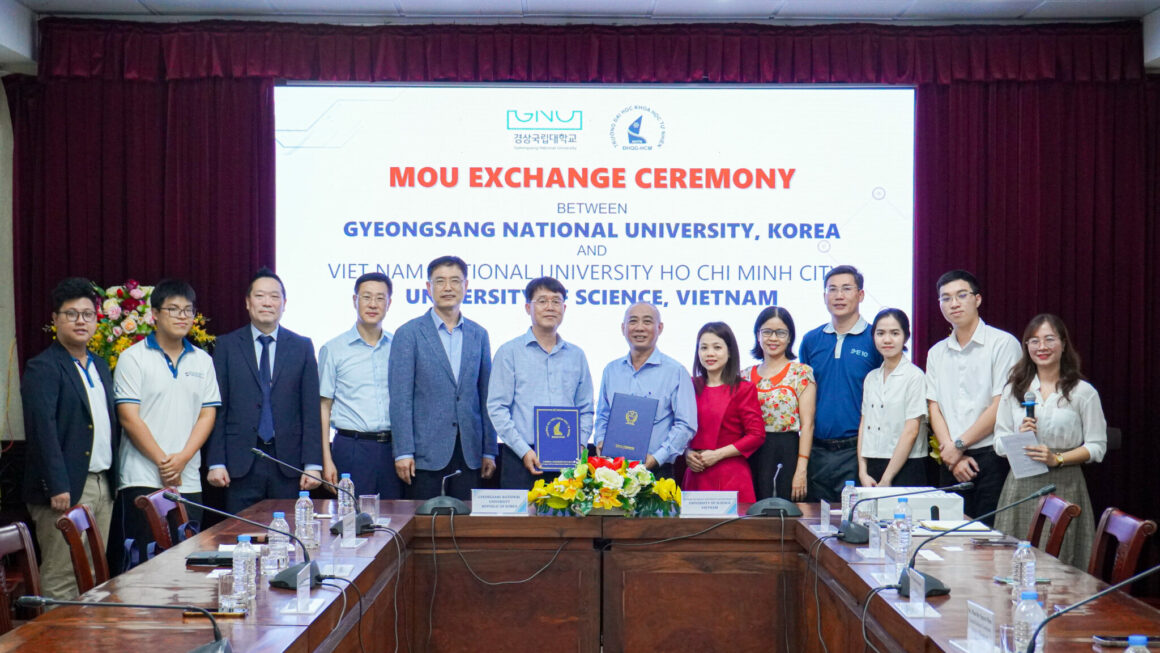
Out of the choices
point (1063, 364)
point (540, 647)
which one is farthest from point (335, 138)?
point (1063, 364)

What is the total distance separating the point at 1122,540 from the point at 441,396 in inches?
105

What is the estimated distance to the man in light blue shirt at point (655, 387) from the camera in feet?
14.2

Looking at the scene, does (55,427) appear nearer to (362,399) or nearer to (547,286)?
(362,399)

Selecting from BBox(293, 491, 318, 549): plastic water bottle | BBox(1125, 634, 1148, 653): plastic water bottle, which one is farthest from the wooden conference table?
BBox(1125, 634, 1148, 653): plastic water bottle

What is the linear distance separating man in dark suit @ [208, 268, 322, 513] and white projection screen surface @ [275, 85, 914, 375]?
766 mm

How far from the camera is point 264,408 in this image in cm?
456

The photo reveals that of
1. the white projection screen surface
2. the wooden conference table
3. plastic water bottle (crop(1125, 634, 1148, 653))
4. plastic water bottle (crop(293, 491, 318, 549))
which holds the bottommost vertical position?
the wooden conference table

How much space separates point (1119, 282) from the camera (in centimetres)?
564

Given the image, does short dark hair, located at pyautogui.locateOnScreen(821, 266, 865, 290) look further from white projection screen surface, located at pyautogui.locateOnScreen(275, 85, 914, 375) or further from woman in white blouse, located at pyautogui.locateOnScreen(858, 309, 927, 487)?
white projection screen surface, located at pyautogui.locateOnScreen(275, 85, 914, 375)

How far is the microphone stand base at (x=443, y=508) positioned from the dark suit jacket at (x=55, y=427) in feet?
5.10

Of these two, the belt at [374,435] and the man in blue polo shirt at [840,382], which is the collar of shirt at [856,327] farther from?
the belt at [374,435]

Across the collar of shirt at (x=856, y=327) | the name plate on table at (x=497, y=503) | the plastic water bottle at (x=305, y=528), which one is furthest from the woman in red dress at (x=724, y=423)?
the plastic water bottle at (x=305, y=528)

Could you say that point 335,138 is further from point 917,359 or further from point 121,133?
point 917,359

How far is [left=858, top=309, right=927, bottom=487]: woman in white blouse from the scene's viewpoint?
450cm
